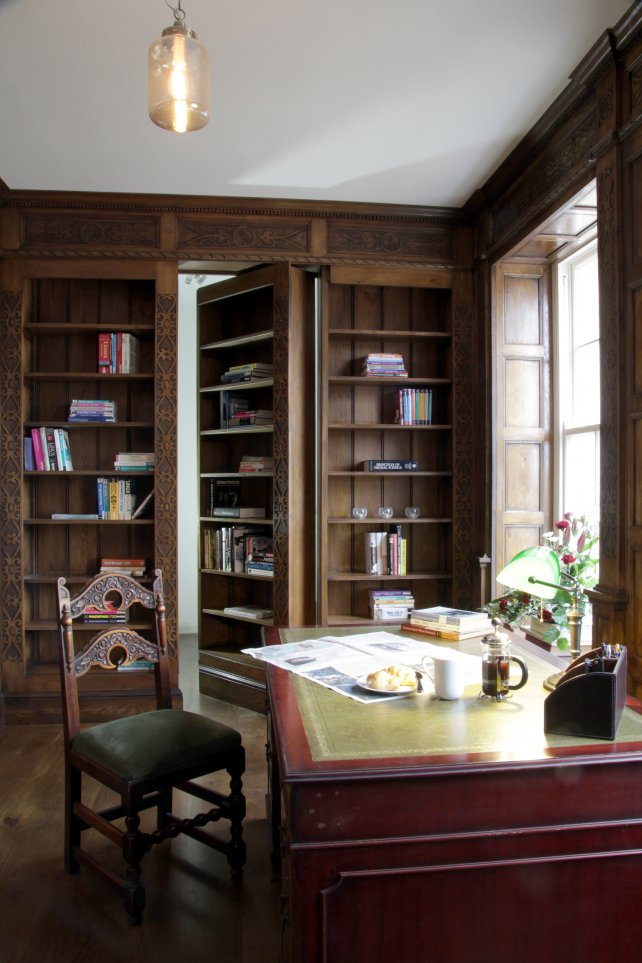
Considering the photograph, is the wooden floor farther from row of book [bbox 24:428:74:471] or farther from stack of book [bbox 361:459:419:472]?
stack of book [bbox 361:459:419:472]

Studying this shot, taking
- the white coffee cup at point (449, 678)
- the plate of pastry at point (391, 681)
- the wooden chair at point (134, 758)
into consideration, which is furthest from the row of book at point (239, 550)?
the white coffee cup at point (449, 678)

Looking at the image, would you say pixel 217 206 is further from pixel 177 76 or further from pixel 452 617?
pixel 452 617

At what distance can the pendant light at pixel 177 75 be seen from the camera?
1.95 m

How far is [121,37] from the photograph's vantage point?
8.66ft

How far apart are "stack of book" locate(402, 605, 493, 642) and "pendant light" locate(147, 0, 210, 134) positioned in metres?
1.77

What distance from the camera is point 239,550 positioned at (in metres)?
4.49

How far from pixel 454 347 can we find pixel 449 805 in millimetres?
3289

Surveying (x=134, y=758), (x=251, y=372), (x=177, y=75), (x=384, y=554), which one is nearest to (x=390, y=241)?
(x=251, y=372)

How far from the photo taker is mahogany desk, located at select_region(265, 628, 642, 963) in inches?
54.7

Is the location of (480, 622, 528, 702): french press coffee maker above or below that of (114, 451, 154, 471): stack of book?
below

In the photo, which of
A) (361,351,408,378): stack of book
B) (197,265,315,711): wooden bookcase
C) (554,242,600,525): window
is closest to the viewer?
(554,242,600,525): window

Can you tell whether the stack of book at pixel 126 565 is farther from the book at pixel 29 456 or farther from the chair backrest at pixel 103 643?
the chair backrest at pixel 103 643

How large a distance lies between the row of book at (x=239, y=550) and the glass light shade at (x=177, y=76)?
276 cm

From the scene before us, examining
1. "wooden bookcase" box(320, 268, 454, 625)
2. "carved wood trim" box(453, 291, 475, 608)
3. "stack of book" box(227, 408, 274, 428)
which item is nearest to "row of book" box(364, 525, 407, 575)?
"wooden bookcase" box(320, 268, 454, 625)
